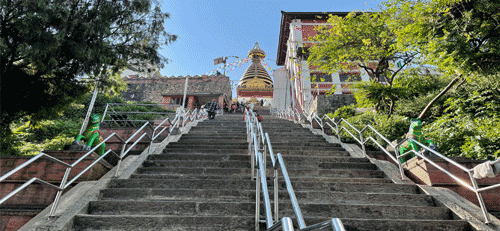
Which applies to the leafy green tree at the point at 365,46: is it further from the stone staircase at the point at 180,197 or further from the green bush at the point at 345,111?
the stone staircase at the point at 180,197

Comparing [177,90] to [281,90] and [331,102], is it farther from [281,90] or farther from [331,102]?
[331,102]

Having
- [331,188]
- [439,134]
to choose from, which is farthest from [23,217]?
[439,134]

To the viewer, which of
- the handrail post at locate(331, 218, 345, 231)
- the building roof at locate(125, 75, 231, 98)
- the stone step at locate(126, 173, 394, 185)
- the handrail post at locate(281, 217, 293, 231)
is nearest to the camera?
the handrail post at locate(331, 218, 345, 231)

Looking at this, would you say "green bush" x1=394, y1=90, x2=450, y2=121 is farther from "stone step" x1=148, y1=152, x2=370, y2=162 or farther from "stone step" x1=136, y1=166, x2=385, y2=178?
"stone step" x1=136, y1=166, x2=385, y2=178

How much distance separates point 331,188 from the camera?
4.08 meters

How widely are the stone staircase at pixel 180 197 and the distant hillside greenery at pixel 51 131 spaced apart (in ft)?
14.3

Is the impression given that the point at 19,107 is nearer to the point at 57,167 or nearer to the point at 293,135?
the point at 57,167

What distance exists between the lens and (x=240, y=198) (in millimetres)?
3738

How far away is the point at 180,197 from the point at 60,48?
15.1ft

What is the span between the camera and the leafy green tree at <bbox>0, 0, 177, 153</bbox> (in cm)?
506

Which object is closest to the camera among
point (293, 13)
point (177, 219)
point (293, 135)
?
point (177, 219)

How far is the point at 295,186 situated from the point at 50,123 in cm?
1128

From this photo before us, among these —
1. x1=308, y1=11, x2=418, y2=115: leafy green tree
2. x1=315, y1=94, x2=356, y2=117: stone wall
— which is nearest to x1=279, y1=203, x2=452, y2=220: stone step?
x1=308, y1=11, x2=418, y2=115: leafy green tree

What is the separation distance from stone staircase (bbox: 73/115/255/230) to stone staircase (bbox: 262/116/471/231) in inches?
28.0
